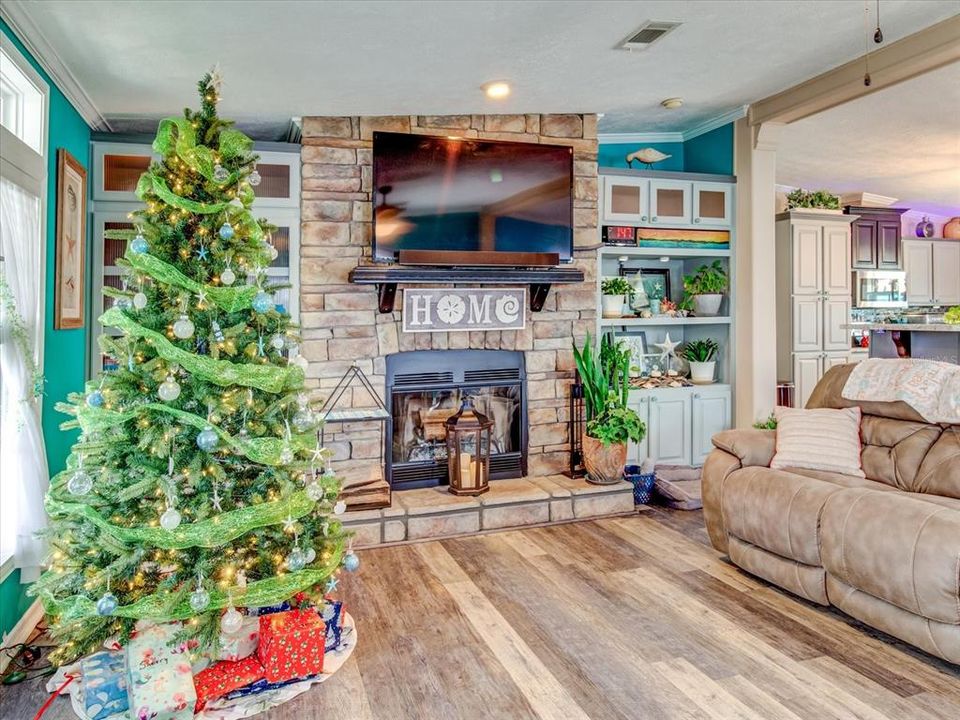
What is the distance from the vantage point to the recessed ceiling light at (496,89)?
371cm

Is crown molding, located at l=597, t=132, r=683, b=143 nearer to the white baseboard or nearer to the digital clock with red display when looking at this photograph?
the digital clock with red display

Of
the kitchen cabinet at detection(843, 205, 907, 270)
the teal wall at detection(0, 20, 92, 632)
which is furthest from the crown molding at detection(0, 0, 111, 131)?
the kitchen cabinet at detection(843, 205, 907, 270)

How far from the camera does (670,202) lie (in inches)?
197

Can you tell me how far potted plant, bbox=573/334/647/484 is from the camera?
4.20m

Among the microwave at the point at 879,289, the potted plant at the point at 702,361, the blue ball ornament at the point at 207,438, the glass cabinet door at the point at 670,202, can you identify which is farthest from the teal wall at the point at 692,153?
the blue ball ornament at the point at 207,438

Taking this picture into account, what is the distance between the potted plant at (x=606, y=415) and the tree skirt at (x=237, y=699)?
7.31ft

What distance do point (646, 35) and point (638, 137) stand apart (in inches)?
86.3

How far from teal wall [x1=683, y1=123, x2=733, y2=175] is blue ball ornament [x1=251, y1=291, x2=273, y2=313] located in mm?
4013

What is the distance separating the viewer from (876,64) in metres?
3.82

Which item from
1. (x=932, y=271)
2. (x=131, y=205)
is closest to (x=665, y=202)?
(x=131, y=205)

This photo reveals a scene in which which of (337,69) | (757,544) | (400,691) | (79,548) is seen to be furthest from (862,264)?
(79,548)

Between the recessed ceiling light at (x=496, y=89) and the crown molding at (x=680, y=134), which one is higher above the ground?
the crown molding at (x=680, y=134)

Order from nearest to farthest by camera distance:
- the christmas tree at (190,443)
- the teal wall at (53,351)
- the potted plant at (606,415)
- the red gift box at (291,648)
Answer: the christmas tree at (190,443)
the red gift box at (291,648)
the teal wall at (53,351)
the potted plant at (606,415)

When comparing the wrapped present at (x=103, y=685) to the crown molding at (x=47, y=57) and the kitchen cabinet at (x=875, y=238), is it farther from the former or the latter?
the kitchen cabinet at (x=875, y=238)
